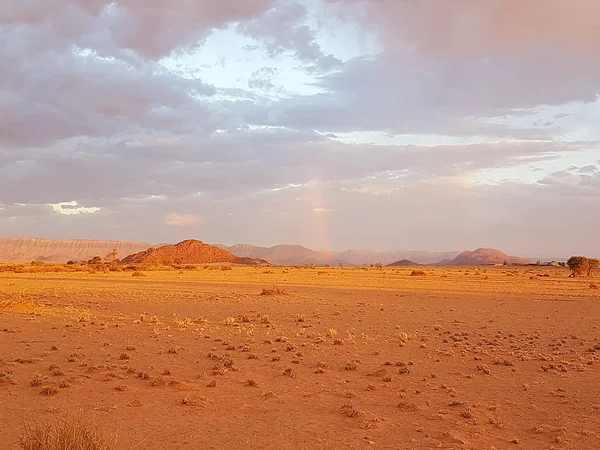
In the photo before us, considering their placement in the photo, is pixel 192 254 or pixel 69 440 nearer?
pixel 69 440

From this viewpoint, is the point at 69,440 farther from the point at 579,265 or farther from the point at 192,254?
the point at 192,254

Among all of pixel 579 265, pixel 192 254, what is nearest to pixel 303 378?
pixel 579 265

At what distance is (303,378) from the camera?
1381cm

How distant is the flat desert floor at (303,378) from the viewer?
9797 millimetres

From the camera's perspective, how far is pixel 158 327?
70.5 ft

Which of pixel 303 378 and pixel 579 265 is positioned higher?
pixel 579 265

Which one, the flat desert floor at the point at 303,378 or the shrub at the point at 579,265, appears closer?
the flat desert floor at the point at 303,378

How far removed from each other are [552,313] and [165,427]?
80.0 feet

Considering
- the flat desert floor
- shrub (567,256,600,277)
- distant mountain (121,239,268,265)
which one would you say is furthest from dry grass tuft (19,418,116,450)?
distant mountain (121,239,268,265)

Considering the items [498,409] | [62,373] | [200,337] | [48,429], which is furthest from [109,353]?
[498,409]

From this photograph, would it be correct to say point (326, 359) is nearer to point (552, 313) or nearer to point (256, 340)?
point (256, 340)

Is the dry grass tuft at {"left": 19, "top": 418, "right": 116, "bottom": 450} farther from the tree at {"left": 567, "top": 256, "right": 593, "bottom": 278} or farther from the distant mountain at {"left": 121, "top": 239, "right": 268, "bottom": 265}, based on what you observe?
the distant mountain at {"left": 121, "top": 239, "right": 268, "bottom": 265}

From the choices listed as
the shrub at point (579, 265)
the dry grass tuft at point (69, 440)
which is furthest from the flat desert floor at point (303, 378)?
the shrub at point (579, 265)

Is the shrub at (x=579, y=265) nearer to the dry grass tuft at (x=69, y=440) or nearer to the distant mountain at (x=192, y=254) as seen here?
the dry grass tuft at (x=69, y=440)
